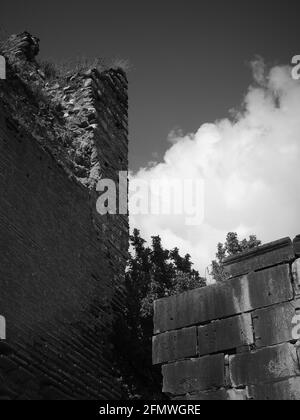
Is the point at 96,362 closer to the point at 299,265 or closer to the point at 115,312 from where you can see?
the point at 115,312

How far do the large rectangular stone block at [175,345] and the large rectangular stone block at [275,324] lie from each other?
751mm

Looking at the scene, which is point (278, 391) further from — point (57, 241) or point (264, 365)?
point (57, 241)

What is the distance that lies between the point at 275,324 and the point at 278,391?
66cm

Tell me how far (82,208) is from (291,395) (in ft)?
16.1

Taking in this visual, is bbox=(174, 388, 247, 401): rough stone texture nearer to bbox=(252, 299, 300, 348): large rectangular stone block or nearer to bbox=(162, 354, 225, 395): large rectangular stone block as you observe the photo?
bbox=(162, 354, 225, 395): large rectangular stone block

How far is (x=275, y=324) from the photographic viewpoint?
5789 mm

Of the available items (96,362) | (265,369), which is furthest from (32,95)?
(265,369)

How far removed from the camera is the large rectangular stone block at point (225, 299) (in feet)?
19.6

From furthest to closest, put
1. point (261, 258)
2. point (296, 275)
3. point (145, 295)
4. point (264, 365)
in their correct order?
point (145, 295), point (261, 258), point (296, 275), point (264, 365)

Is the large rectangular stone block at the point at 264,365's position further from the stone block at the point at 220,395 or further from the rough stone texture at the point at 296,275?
the rough stone texture at the point at 296,275

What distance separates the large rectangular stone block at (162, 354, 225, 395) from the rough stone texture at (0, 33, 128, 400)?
1705 mm

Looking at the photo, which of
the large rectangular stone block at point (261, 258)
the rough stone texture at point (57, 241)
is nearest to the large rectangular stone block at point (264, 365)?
the large rectangular stone block at point (261, 258)

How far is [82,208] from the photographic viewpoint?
→ 929 cm

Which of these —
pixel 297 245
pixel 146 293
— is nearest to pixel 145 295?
pixel 146 293
